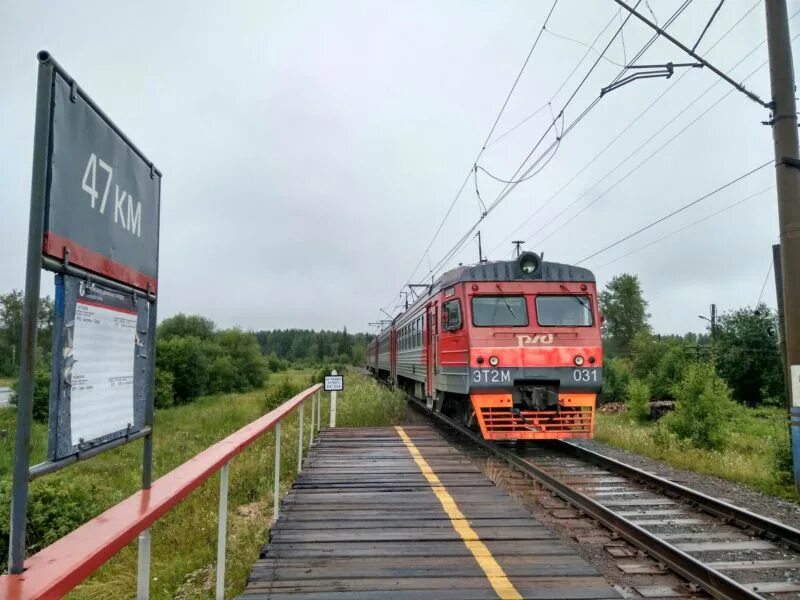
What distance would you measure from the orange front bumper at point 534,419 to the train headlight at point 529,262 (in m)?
2.44

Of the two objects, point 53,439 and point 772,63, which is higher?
point 772,63

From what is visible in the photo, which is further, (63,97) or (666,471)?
(666,471)

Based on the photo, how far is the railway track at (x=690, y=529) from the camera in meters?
4.97

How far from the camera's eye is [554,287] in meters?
11.5

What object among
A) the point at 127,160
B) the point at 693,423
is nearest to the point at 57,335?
the point at 127,160

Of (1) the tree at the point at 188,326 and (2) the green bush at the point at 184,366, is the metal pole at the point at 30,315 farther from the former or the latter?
(1) the tree at the point at 188,326

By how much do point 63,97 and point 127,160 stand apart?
0.66 m

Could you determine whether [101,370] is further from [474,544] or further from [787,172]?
[787,172]

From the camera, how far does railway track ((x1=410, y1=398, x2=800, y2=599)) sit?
4.97 meters

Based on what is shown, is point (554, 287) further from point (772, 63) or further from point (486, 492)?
point (486, 492)

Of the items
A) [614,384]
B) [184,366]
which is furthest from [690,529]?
[184,366]

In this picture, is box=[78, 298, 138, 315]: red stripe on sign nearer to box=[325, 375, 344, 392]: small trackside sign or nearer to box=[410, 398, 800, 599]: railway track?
box=[410, 398, 800, 599]: railway track

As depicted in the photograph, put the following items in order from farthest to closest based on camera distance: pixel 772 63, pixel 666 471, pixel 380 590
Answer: pixel 666 471
pixel 772 63
pixel 380 590

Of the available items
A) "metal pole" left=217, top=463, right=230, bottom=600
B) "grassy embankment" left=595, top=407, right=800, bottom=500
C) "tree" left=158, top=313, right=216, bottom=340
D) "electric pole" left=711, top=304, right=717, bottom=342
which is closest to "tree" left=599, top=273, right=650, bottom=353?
"electric pole" left=711, top=304, right=717, bottom=342
